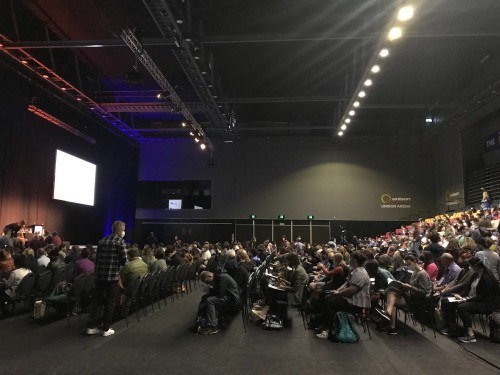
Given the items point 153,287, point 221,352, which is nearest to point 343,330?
point 221,352

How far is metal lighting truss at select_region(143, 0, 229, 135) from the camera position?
27.5ft

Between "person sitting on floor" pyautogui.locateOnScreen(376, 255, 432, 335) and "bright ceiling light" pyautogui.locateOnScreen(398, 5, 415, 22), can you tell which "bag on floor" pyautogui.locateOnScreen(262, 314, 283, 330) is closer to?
"person sitting on floor" pyautogui.locateOnScreen(376, 255, 432, 335)

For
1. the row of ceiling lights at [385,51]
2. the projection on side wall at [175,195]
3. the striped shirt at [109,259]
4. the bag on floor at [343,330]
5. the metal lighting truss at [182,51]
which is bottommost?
the bag on floor at [343,330]

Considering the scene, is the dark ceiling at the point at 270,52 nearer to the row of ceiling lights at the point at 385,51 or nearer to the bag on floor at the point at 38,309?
the row of ceiling lights at the point at 385,51

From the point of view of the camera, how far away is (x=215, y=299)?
544cm

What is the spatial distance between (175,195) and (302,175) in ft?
22.6

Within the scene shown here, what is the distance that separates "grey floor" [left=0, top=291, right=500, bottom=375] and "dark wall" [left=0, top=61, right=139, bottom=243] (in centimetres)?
639

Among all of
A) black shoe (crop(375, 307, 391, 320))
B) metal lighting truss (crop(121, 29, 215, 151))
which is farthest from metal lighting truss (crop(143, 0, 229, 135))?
black shoe (crop(375, 307, 391, 320))

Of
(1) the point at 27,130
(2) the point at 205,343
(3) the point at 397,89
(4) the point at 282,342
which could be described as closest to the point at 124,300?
(2) the point at 205,343

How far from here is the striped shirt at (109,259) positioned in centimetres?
503

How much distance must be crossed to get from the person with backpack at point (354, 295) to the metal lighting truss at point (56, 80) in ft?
32.4

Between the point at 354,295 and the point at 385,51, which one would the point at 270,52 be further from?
the point at 354,295

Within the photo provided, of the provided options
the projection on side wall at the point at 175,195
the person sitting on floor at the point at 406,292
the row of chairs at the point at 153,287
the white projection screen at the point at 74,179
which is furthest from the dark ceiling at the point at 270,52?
the row of chairs at the point at 153,287

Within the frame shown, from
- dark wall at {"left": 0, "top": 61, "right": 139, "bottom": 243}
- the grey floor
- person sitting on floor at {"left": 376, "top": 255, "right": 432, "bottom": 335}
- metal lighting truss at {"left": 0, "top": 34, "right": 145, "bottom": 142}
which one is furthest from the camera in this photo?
dark wall at {"left": 0, "top": 61, "right": 139, "bottom": 243}
